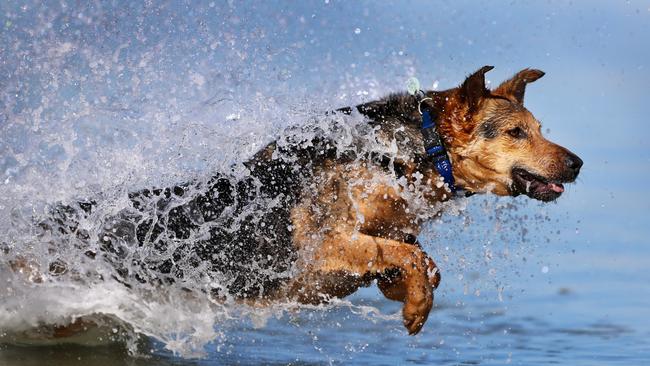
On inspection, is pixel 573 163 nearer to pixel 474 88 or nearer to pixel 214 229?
pixel 474 88

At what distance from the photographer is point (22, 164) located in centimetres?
649

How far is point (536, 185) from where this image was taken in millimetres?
5539

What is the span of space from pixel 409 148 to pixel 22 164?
2.90 metres

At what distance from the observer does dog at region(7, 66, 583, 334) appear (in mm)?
5492

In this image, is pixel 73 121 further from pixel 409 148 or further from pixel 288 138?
pixel 409 148

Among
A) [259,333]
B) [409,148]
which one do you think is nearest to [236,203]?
[409,148]

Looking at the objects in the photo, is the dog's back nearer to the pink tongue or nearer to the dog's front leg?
the dog's front leg

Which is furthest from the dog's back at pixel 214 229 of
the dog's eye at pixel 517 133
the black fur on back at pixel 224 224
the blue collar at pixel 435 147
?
the dog's eye at pixel 517 133

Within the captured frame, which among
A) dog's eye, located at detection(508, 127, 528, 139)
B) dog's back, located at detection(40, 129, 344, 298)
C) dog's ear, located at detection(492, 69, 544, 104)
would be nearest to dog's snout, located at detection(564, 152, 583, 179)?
dog's eye, located at detection(508, 127, 528, 139)

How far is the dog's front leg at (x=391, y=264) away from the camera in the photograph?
5.23 metres

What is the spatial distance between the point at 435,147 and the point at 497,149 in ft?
1.30

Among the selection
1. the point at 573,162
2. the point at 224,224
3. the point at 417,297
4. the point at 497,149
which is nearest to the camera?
the point at 417,297

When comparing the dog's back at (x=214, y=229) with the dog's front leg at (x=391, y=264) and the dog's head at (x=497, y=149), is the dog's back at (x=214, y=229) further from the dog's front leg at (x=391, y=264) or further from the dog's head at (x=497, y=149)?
the dog's head at (x=497, y=149)

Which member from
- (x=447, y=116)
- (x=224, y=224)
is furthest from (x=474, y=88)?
(x=224, y=224)
